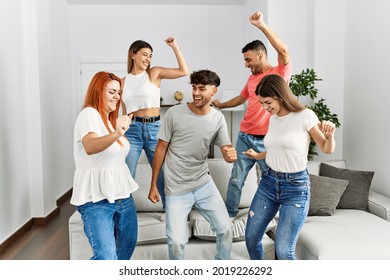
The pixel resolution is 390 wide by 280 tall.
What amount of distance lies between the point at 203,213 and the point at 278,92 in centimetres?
74

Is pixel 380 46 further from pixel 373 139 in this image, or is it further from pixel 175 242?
pixel 175 242

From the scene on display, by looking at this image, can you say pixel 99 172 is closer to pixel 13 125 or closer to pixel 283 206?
pixel 283 206

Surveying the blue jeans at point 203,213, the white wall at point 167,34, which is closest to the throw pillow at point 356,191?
the blue jeans at point 203,213

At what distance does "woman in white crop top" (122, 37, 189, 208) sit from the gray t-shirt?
0.19 meters

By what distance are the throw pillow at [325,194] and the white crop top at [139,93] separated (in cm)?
115

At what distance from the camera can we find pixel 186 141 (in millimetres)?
2049

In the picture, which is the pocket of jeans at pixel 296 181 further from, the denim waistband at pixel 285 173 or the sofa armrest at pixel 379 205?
the sofa armrest at pixel 379 205

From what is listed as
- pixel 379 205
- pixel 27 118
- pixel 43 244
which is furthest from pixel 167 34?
pixel 379 205

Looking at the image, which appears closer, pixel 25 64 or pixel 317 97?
pixel 25 64

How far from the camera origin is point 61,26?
4.48 metres

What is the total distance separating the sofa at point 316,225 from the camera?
216cm
